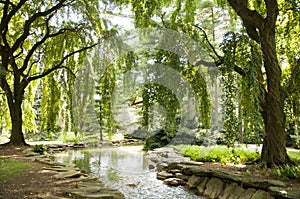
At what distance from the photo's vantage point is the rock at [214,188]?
385cm

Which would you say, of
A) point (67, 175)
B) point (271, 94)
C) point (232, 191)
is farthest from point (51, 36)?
point (232, 191)

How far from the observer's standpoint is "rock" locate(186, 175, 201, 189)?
4.43m

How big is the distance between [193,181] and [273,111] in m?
1.68

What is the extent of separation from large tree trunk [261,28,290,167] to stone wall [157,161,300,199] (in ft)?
2.59

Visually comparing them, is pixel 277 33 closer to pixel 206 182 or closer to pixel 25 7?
pixel 206 182

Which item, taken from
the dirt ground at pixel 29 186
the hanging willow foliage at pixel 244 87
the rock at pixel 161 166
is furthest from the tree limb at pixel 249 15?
the dirt ground at pixel 29 186

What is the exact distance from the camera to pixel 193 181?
450 cm

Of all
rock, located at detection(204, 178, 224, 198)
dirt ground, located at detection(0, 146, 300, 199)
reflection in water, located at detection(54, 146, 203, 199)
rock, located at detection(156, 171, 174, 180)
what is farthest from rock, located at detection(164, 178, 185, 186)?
dirt ground, located at detection(0, 146, 300, 199)

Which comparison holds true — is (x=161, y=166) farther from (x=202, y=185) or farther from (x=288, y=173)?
(x=288, y=173)

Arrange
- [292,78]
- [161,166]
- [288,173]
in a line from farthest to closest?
[161,166]
[292,78]
[288,173]

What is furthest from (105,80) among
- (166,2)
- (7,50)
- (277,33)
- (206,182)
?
(7,50)

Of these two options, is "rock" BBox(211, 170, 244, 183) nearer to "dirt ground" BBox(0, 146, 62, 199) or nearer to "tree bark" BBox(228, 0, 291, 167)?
"tree bark" BBox(228, 0, 291, 167)

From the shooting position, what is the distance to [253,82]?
3.75 meters

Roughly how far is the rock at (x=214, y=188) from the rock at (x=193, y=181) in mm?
304
